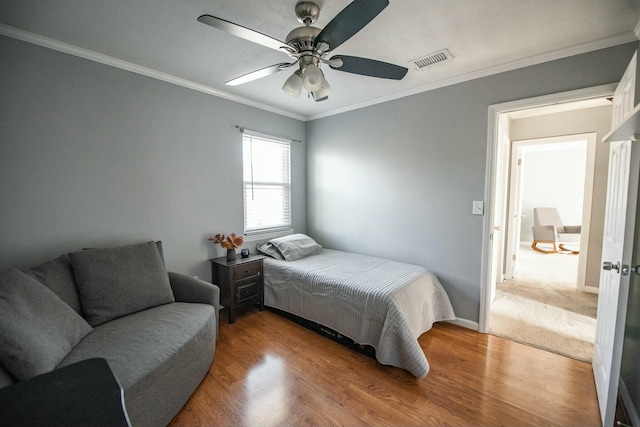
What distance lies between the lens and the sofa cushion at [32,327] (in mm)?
1209

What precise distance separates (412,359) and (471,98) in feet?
7.81

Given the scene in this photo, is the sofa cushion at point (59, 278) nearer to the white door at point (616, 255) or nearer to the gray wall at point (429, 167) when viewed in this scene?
the gray wall at point (429, 167)

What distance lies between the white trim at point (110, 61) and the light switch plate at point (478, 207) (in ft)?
8.92

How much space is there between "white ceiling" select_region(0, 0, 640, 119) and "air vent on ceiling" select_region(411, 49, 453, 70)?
0.06 m

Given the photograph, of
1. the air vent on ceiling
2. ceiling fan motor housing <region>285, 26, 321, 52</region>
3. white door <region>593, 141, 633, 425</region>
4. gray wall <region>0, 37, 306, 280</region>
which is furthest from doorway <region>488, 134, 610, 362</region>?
gray wall <region>0, 37, 306, 280</region>

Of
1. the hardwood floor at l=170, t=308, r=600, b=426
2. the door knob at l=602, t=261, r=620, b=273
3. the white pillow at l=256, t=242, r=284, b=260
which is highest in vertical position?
the door knob at l=602, t=261, r=620, b=273

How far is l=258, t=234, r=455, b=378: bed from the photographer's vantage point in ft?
6.53

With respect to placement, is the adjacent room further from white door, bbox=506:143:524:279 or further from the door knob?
white door, bbox=506:143:524:279

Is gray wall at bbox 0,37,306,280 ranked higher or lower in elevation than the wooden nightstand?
higher

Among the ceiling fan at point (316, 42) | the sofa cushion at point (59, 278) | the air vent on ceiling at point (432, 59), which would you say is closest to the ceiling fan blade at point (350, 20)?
the ceiling fan at point (316, 42)

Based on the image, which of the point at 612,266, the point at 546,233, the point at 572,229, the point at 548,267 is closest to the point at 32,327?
the point at 612,266

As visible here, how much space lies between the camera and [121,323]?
1.77 meters

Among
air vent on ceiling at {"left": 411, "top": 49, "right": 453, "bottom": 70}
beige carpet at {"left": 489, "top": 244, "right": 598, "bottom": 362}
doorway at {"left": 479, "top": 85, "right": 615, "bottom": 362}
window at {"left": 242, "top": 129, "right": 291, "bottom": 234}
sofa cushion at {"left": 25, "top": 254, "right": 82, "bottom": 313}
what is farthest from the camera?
Answer: window at {"left": 242, "top": 129, "right": 291, "bottom": 234}

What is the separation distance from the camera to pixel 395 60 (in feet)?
7.22
